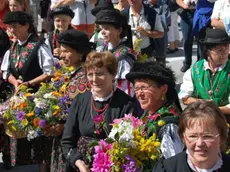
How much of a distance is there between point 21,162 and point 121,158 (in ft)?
8.03

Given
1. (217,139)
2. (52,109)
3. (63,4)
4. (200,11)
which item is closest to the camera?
(217,139)

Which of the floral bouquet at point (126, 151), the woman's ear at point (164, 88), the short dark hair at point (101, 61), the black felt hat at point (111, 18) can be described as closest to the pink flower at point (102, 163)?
the floral bouquet at point (126, 151)

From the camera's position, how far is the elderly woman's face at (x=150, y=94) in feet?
14.3

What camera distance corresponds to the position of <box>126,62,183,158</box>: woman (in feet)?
13.9

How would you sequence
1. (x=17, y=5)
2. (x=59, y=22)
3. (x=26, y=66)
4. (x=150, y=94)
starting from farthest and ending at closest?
(x=17, y=5) → (x=59, y=22) → (x=26, y=66) → (x=150, y=94)

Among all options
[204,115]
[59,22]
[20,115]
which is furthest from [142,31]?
[204,115]

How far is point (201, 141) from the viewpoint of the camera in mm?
3426

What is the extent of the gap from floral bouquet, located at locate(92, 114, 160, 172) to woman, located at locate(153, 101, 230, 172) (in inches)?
19.2

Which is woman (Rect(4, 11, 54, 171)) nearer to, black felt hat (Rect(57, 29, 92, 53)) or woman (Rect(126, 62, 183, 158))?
black felt hat (Rect(57, 29, 92, 53))

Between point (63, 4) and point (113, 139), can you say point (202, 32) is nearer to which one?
point (63, 4)

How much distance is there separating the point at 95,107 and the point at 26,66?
200cm

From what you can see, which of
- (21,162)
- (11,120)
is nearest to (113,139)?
(11,120)

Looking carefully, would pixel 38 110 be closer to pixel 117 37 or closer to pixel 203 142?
pixel 117 37

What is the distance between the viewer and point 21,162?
6.30 m
